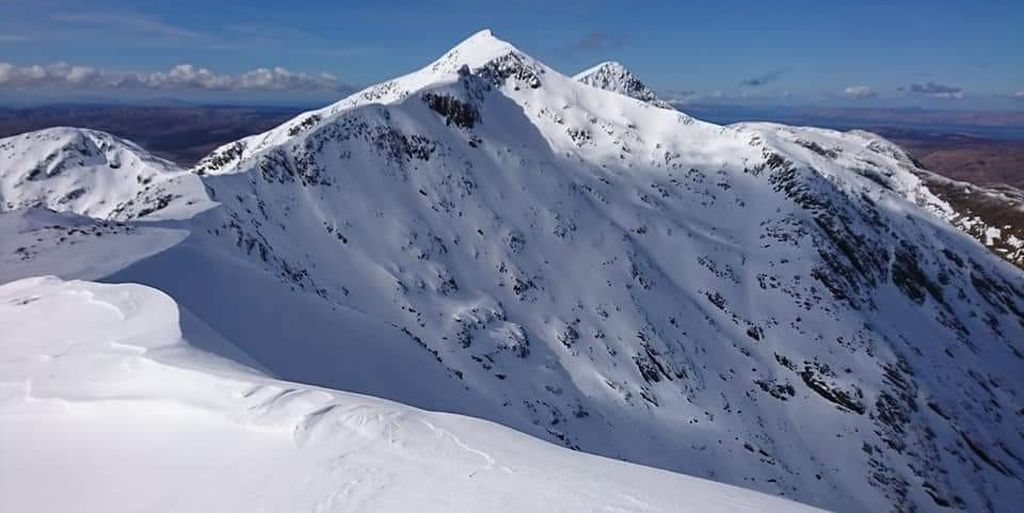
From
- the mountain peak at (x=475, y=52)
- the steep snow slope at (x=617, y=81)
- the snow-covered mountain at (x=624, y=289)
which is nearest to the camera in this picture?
the snow-covered mountain at (x=624, y=289)

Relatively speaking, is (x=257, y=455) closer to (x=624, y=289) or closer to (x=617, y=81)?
→ (x=624, y=289)

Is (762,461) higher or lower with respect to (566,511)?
lower

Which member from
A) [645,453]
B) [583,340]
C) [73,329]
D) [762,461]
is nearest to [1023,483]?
[762,461]

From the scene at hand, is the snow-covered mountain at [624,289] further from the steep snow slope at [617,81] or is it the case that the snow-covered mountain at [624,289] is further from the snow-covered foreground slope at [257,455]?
the steep snow slope at [617,81]

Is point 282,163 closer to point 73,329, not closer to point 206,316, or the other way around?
point 206,316

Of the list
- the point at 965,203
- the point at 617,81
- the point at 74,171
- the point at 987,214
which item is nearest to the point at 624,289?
the point at 617,81

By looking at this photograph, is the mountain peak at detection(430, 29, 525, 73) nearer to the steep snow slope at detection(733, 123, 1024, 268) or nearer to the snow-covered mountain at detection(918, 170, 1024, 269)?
the steep snow slope at detection(733, 123, 1024, 268)

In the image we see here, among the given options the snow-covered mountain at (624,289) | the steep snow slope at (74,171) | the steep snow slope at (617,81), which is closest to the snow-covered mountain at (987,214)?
the snow-covered mountain at (624,289)
